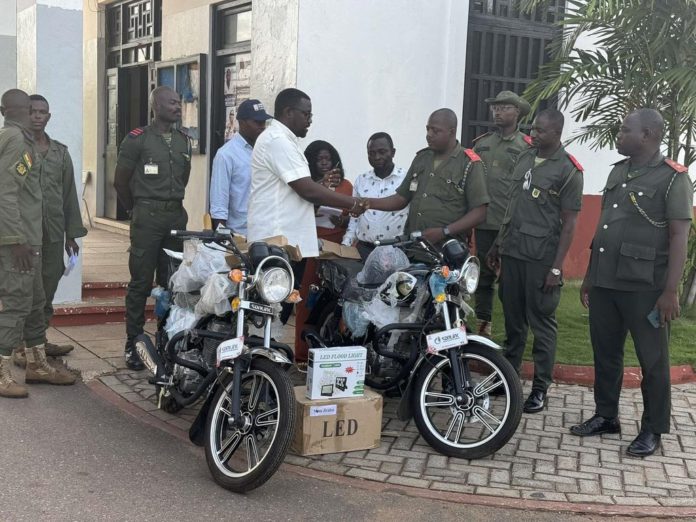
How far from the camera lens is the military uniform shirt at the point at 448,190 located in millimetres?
5645

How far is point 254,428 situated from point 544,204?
98.1 inches

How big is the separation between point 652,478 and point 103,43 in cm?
1137

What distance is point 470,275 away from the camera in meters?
4.95

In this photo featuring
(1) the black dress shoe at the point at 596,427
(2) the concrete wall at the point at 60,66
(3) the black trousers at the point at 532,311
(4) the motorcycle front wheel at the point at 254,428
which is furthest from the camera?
(2) the concrete wall at the point at 60,66

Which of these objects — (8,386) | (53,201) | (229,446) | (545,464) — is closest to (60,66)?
(53,201)

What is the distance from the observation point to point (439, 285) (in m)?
4.91

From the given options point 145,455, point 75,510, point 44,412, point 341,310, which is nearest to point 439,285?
point 341,310

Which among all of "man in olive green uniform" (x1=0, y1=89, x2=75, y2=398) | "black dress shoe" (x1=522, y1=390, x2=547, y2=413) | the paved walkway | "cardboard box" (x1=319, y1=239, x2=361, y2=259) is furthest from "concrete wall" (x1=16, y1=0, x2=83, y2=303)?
"black dress shoe" (x1=522, y1=390, x2=547, y2=413)

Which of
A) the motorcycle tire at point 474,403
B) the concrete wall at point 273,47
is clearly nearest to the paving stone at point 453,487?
the motorcycle tire at point 474,403

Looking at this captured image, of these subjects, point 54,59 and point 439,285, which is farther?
point 54,59

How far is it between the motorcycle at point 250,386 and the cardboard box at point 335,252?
1094 mm

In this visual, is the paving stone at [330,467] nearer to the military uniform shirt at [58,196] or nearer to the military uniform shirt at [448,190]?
the military uniform shirt at [448,190]

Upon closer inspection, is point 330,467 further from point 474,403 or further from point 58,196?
point 58,196

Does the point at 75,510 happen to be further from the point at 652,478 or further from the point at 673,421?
the point at 673,421
